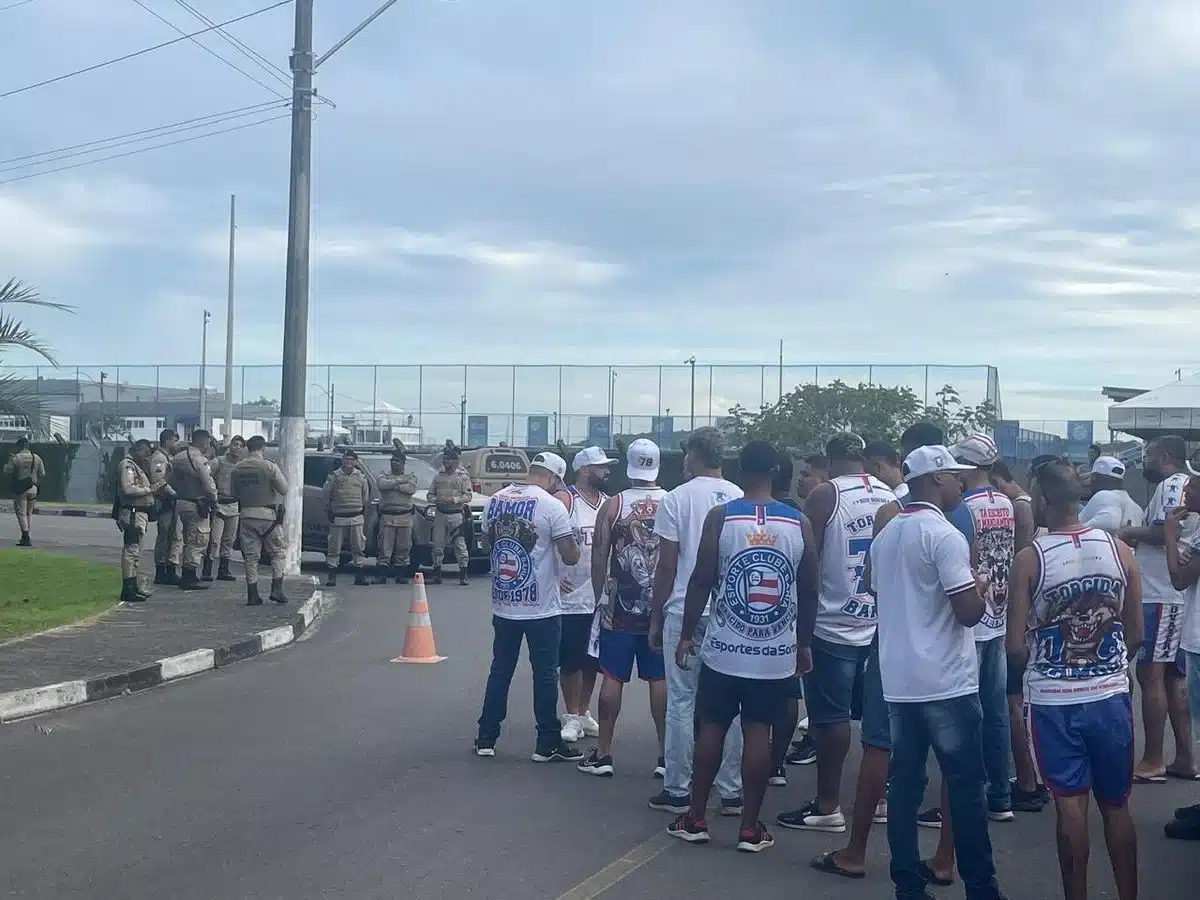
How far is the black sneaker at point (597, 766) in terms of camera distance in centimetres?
830

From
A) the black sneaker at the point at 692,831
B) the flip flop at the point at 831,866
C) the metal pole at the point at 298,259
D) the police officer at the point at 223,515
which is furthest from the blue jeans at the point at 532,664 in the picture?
the metal pole at the point at 298,259

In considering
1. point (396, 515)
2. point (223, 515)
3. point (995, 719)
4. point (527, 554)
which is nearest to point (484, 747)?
point (527, 554)

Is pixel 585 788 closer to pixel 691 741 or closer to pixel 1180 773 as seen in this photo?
pixel 691 741

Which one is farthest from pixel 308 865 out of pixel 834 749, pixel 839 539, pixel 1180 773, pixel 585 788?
pixel 1180 773

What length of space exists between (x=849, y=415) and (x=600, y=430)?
43.7 feet

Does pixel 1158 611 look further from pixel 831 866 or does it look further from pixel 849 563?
Result: pixel 831 866

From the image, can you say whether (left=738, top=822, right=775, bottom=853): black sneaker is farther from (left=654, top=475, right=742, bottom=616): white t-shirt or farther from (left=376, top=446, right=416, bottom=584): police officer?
(left=376, top=446, right=416, bottom=584): police officer

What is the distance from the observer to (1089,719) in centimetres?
548

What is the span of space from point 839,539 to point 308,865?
319cm

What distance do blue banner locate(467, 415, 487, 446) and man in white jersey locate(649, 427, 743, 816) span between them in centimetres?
4055

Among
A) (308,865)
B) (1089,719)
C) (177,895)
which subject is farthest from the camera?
(308,865)

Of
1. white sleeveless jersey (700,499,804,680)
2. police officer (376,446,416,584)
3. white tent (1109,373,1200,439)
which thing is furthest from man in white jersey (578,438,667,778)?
white tent (1109,373,1200,439)

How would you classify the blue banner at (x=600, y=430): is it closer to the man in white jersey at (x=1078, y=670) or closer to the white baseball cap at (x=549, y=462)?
the white baseball cap at (x=549, y=462)

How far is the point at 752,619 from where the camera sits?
6629 mm
